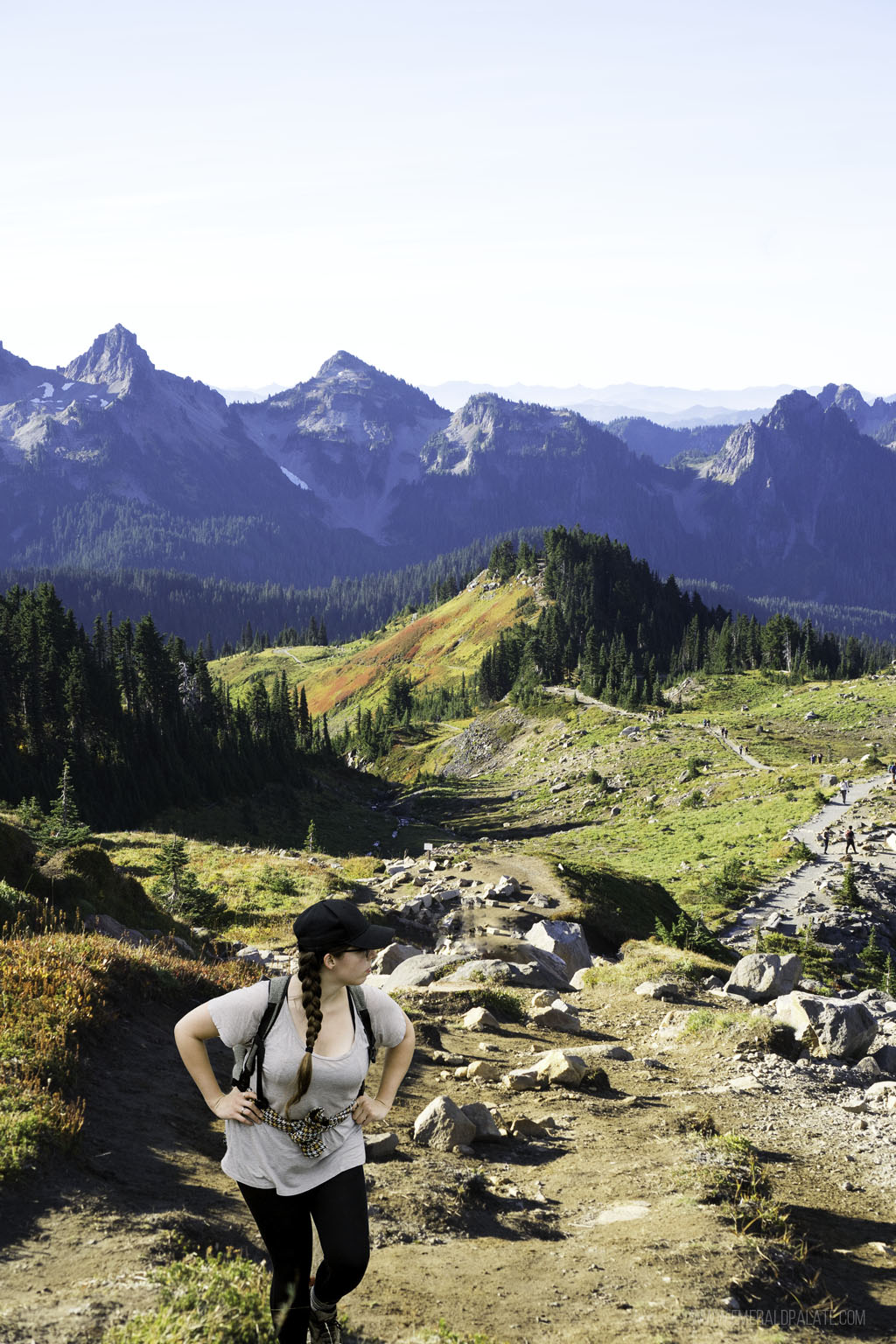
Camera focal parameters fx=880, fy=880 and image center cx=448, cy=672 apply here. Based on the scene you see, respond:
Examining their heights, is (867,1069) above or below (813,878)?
above

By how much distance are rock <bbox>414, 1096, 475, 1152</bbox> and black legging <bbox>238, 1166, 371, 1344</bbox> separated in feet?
Answer: 19.3

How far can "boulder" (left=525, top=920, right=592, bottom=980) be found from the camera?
28.2 m

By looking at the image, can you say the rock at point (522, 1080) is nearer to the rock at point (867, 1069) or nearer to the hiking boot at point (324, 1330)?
the rock at point (867, 1069)

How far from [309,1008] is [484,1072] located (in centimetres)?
1058

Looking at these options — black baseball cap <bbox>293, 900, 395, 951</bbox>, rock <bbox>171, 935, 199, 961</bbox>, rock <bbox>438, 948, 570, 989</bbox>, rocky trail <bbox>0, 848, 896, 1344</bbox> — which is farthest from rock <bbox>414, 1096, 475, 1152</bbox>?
rock <bbox>171, 935, 199, 961</bbox>

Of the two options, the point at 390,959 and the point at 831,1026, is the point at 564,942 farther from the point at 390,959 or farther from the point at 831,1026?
the point at 831,1026

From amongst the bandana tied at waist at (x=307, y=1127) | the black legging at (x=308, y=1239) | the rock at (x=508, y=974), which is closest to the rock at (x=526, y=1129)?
the black legging at (x=308, y=1239)

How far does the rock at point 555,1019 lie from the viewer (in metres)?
19.8

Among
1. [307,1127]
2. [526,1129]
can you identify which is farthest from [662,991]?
[307,1127]

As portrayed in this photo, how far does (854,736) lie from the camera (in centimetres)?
8831

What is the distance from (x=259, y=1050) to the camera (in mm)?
6223

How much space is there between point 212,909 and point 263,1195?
28.3m

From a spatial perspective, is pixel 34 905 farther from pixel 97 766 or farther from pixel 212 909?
pixel 97 766

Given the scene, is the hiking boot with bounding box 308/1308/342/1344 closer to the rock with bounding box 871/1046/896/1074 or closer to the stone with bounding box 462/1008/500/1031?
the stone with bounding box 462/1008/500/1031
